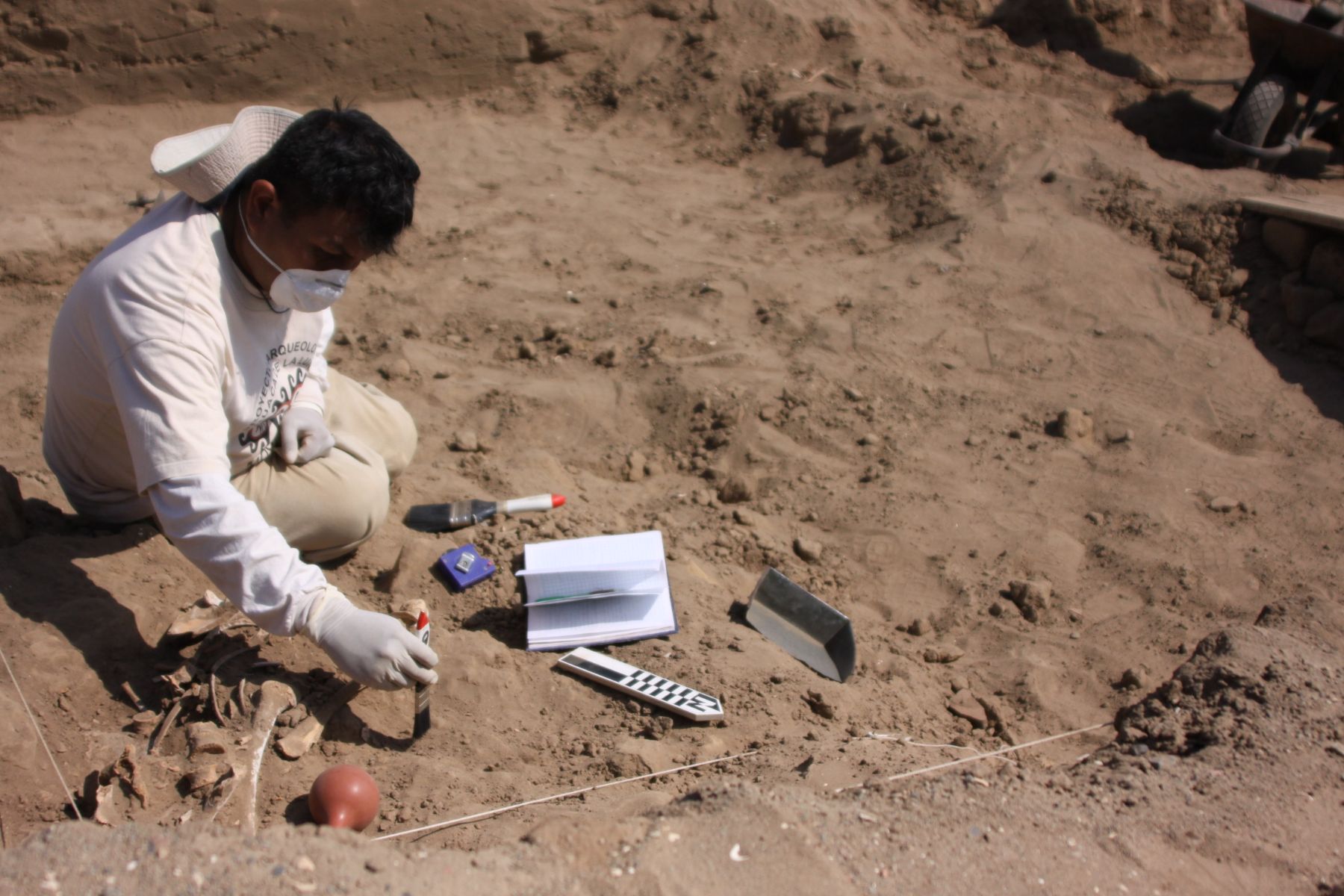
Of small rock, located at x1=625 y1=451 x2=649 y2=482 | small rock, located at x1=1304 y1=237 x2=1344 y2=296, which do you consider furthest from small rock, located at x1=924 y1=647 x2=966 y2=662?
small rock, located at x1=1304 y1=237 x2=1344 y2=296

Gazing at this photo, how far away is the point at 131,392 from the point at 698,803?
1.37m

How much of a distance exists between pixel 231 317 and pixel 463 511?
1003 millimetres

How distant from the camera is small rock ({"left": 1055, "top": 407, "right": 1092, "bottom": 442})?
3.67 m

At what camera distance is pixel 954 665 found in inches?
109

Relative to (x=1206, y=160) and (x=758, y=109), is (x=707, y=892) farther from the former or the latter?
(x=1206, y=160)

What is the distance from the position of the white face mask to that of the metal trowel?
1.38 m

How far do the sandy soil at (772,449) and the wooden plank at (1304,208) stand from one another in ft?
0.40

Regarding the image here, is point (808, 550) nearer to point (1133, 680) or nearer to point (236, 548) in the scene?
point (1133, 680)

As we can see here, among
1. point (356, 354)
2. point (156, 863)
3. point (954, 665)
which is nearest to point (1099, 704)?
point (954, 665)

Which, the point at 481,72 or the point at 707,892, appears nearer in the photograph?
the point at 707,892

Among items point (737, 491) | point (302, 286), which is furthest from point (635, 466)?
point (302, 286)

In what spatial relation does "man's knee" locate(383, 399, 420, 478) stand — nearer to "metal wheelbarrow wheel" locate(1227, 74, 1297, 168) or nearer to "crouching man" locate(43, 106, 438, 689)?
"crouching man" locate(43, 106, 438, 689)

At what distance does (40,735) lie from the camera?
1936 mm

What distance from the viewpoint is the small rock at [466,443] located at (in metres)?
3.44
